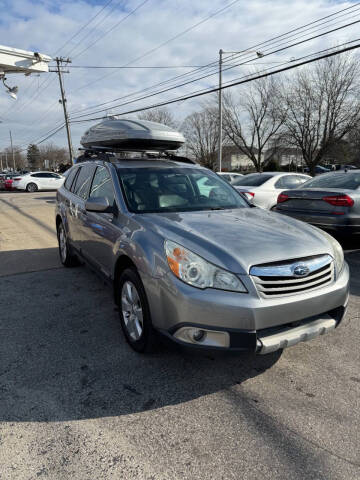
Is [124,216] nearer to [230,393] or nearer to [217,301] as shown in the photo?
[217,301]

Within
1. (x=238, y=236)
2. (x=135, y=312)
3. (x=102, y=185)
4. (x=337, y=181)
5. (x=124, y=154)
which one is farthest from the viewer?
(x=337, y=181)

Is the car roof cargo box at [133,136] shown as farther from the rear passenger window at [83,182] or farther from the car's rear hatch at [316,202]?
the car's rear hatch at [316,202]

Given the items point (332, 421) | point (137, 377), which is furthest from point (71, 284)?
point (332, 421)

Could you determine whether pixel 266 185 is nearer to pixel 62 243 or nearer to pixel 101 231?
pixel 62 243

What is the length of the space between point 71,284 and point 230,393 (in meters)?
3.06

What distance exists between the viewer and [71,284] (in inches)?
192

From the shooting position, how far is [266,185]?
8820 mm

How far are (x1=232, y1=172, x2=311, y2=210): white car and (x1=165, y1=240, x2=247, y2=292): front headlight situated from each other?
19.8 ft

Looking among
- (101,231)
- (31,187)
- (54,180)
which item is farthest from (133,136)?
(31,187)

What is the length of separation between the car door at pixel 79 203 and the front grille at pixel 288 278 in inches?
103

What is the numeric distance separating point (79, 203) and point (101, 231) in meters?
1.06

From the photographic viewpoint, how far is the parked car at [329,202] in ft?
18.0

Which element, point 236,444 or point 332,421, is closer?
point 236,444

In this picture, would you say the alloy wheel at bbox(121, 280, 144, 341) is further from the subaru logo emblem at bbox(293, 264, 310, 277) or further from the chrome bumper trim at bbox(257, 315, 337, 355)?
the subaru logo emblem at bbox(293, 264, 310, 277)
